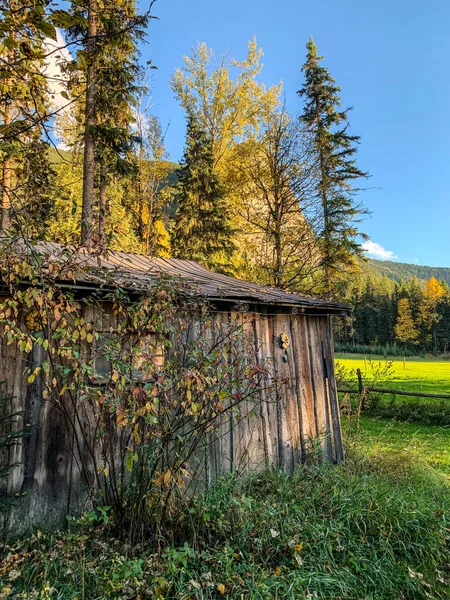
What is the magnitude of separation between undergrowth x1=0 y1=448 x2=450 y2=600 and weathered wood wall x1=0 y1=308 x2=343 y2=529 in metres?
0.41

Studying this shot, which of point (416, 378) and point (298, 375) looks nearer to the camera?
point (298, 375)

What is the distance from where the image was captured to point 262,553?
10.1ft

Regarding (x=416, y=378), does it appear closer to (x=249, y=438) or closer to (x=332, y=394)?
(x=332, y=394)

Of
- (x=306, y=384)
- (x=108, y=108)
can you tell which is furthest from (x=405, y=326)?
(x=108, y=108)

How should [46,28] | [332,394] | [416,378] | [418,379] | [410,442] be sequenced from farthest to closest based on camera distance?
[416,378] → [418,379] → [410,442] → [332,394] → [46,28]

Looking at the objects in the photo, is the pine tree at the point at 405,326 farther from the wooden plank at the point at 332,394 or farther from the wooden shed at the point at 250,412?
the wooden shed at the point at 250,412

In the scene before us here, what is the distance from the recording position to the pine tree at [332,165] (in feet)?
41.9

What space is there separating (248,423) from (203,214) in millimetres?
11169

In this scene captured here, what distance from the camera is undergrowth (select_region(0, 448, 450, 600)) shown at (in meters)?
2.59

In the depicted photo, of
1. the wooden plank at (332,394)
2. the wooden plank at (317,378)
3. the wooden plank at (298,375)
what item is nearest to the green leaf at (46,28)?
the wooden plank at (298,375)

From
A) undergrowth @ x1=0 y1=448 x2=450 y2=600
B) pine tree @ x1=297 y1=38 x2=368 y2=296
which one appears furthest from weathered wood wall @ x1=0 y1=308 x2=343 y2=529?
pine tree @ x1=297 y1=38 x2=368 y2=296

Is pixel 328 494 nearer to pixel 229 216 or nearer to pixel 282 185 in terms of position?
pixel 282 185

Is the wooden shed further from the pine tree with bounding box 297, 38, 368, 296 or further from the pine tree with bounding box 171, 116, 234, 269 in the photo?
the pine tree with bounding box 297, 38, 368, 296

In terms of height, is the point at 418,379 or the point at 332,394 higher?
the point at 332,394
